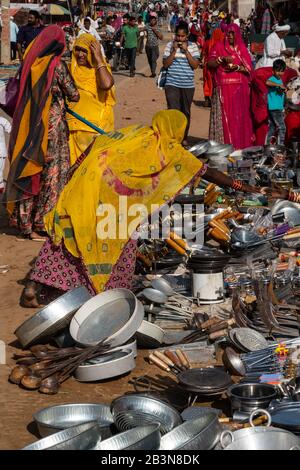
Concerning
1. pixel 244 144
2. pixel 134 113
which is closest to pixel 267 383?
pixel 244 144

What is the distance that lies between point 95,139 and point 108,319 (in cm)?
150

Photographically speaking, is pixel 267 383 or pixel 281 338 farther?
pixel 281 338

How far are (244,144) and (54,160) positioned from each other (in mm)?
4491

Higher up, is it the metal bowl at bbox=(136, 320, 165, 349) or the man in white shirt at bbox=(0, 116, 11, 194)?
the man in white shirt at bbox=(0, 116, 11, 194)

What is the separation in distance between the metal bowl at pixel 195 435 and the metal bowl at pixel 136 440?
92mm

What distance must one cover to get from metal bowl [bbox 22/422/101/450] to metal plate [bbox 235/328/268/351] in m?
1.69

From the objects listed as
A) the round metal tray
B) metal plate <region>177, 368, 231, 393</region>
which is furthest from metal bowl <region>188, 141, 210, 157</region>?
metal plate <region>177, 368, 231, 393</region>

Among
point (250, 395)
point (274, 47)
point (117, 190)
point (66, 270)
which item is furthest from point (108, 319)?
point (274, 47)

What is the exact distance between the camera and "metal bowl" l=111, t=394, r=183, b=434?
436cm

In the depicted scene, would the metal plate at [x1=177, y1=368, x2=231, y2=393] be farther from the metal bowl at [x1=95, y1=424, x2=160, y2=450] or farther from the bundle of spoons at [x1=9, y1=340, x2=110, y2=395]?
the metal bowl at [x1=95, y1=424, x2=160, y2=450]

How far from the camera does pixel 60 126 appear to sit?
27.4 feet

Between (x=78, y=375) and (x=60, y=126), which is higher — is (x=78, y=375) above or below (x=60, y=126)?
below
